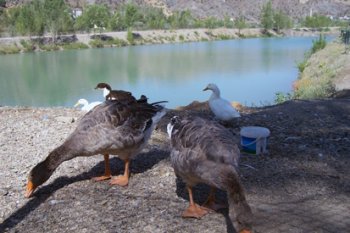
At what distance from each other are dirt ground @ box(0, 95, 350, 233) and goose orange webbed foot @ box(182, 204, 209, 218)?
2.0 inches

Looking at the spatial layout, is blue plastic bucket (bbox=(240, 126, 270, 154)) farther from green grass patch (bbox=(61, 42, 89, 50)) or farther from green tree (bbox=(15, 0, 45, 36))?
green tree (bbox=(15, 0, 45, 36))

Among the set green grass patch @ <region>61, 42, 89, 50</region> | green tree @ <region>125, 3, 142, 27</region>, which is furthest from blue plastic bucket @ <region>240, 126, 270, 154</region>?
green tree @ <region>125, 3, 142, 27</region>

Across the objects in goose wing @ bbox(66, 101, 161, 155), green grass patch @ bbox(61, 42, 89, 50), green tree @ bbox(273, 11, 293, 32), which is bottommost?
goose wing @ bbox(66, 101, 161, 155)

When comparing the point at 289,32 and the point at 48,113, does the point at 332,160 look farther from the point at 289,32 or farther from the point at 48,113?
the point at 289,32

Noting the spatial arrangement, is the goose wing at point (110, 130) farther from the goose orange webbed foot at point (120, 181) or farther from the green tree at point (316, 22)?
the green tree at point (316, 22)

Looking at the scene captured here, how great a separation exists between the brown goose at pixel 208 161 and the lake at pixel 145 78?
13307mm

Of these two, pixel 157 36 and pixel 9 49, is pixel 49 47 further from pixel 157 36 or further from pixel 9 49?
pixel 157 36

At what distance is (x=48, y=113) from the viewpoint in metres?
8.08

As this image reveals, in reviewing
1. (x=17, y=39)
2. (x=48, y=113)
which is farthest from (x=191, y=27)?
(x=48, y=113)

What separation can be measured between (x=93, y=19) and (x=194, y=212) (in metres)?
65.3

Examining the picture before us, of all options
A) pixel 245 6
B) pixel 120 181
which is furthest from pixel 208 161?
pixel 245 6

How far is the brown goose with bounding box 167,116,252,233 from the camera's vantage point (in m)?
3.27

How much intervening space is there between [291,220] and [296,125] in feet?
11.4

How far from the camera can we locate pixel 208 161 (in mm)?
3635
